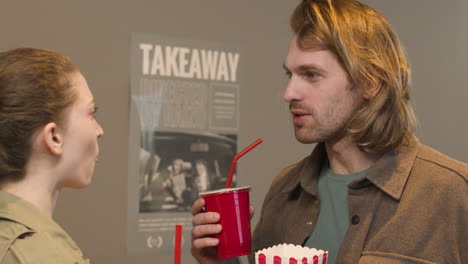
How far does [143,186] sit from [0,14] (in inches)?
34.1

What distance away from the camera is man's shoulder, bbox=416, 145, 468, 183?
4.78 ft

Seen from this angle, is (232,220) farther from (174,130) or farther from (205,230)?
(174,130)

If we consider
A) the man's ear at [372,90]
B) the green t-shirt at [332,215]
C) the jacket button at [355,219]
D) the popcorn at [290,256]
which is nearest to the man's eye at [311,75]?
the man's ear at [372,90]

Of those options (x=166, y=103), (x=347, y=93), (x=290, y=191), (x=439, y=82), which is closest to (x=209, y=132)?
(x=166, y=103)

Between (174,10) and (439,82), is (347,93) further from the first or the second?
(439,82)

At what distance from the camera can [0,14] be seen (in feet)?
7.13

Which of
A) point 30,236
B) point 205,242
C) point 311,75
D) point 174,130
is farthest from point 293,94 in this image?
point 174,130

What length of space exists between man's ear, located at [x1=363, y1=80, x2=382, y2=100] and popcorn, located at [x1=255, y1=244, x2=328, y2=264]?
53 cm

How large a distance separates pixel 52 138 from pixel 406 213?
2.81 ft

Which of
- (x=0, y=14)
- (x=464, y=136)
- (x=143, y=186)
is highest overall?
(x=0, y=14)

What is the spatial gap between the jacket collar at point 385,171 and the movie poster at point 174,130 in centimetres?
85

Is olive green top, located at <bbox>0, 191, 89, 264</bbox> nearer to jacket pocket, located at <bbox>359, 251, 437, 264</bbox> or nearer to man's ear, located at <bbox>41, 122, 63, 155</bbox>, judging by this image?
man's ear, located at <bbox>41, 122, 63, 155</bbox>

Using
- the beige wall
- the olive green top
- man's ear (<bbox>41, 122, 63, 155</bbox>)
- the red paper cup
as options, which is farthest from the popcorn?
the beige wall

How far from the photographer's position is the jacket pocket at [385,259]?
4.57ft
